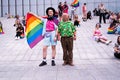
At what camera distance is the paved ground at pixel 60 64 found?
9.77 m

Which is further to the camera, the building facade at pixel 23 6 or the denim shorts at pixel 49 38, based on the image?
the building facade at pixel 23 6

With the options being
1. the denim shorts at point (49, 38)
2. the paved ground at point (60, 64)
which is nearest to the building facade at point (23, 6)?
the paved ground at point (60, 64)

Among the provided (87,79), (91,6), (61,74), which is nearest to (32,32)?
(61,74)

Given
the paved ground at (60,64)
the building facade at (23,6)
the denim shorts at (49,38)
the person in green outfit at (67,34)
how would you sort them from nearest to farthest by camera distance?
the paved ground at (60,64), the person in green outfit at (67,34), the denim shorts at (49,38), the building facade at (23,6)

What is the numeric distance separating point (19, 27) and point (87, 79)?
11420mm

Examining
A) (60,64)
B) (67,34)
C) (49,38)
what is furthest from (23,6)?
(67,34)

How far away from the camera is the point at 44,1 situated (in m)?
43.4

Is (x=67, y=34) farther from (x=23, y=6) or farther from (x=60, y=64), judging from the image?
(x=23, y=6)

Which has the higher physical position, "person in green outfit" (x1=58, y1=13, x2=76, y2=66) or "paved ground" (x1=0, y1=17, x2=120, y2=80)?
"person in green outfit" (x1=58, y1=13, x2=76, y2=66)

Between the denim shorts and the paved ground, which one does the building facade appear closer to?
the paved ground

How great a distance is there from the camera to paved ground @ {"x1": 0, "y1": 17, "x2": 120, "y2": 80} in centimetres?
977

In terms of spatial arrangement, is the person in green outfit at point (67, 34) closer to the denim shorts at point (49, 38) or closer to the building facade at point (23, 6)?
the denim shorts at point (49, 38)

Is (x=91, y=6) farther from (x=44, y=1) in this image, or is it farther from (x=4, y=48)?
(x=4, y=48)

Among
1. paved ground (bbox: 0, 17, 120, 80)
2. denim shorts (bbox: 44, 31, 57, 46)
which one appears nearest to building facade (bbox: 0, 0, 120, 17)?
paved ground (bbox: 0, 17, 120, 80)
